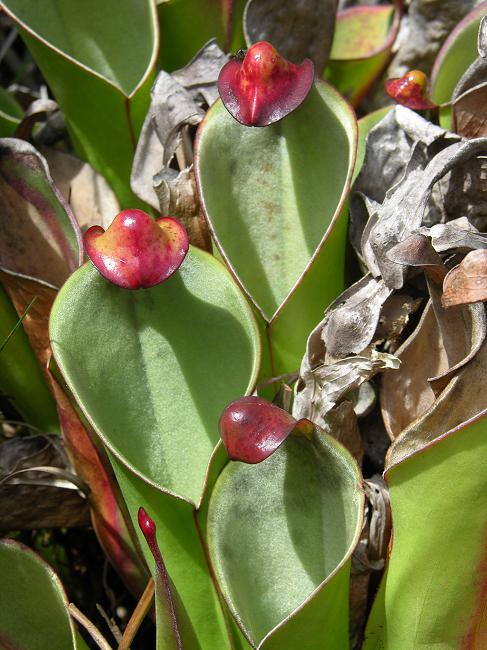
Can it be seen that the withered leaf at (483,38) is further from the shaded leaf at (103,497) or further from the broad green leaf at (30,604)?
the broad green leaf at (30,604)

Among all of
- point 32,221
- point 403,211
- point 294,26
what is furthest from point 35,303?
point 294,26

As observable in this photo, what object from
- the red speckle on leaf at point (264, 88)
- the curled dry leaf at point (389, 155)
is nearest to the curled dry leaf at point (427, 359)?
the curled dry leaf at point (389, 155)

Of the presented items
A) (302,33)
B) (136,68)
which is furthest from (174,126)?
(302,33)

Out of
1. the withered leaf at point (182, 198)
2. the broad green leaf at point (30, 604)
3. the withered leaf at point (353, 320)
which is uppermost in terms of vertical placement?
the withered leaf at point (182, 198)

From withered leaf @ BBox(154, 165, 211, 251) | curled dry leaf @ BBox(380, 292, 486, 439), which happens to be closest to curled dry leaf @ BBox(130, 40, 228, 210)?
withered leaf @ BBox(154, 165, 211, 251)

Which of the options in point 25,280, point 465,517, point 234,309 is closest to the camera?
point 465,517

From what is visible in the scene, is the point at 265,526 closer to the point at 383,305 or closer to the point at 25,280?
the point at 383,305
